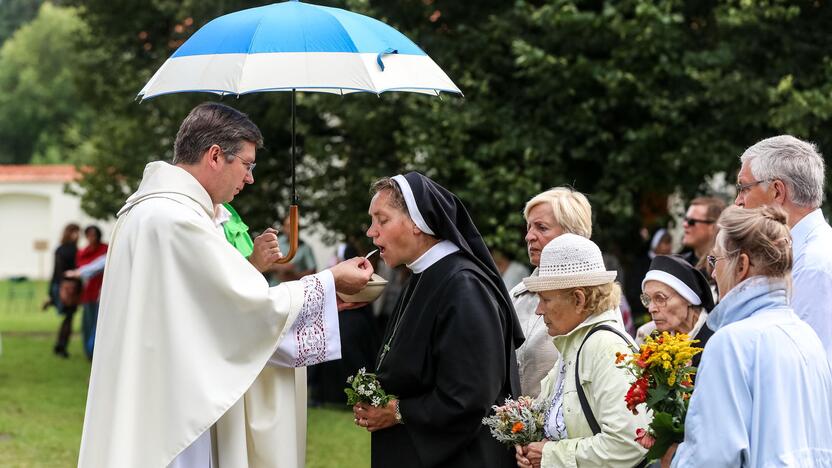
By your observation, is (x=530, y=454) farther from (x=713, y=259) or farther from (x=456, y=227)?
(x=713, y=259)

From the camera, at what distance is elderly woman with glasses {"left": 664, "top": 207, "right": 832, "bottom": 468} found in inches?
133

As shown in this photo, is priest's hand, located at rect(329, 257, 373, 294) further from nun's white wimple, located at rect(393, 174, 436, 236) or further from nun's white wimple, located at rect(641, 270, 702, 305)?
nun's white wimple, located at rect(641, 270, 702, 305)

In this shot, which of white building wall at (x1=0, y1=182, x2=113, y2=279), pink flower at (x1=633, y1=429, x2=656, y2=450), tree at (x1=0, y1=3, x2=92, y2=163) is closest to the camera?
pink flower at (x1=633, y1=429, x2=656, y2=450)

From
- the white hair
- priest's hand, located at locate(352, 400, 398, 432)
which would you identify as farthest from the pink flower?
the white hair

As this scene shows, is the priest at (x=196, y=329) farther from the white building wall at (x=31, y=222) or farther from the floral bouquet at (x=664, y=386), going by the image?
the white building wall at (x=31, y=222)

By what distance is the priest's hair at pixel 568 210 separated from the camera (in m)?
5.39

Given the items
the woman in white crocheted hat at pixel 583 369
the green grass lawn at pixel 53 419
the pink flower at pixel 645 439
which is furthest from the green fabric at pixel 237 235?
the green grass lawn at pixel 53 419

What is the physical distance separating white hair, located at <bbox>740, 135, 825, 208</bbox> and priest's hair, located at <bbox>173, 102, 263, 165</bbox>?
6.73 feet

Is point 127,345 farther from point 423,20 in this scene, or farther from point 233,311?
point 423,20

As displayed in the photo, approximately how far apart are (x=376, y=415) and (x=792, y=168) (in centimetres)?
188

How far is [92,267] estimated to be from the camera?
17219 millimetres

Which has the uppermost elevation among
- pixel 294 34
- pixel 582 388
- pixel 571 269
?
pixel 294 34

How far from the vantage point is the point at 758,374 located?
3.39m

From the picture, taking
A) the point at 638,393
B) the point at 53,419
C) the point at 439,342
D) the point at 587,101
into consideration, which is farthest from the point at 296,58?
the point at 53,419
